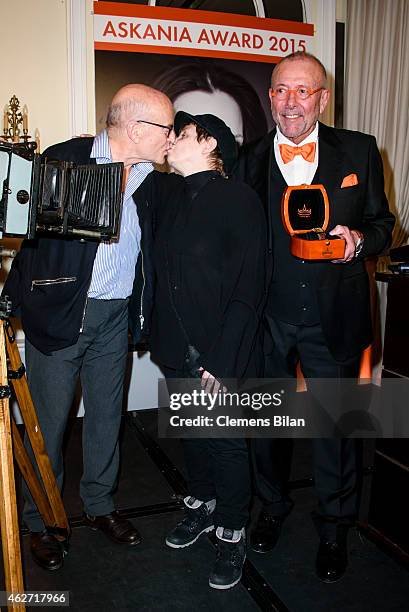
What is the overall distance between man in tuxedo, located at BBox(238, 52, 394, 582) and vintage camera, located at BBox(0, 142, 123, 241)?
64 cm

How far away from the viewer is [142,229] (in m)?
2.21

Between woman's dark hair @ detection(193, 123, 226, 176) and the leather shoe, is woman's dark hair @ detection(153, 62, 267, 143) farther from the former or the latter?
the leather shoe

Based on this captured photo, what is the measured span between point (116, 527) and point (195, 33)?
285 cm

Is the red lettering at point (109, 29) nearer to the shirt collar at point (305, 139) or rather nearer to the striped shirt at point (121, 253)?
the striped shirt at point (121, 253)

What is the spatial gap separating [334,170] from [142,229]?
2.37 feet

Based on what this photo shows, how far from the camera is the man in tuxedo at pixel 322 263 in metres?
2.16

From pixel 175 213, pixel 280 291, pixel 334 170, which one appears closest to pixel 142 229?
pixel 175 213

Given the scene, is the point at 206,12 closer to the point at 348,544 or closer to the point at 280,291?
the point at 280,291

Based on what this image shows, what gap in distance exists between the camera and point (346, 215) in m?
2.18

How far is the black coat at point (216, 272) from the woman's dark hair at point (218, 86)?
1809mm

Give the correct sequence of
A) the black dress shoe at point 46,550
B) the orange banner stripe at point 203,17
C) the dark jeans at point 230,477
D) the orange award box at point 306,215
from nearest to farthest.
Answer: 1. the orange award box at point 306,215
2. the dark jeans at point 230,477
3. the black dress shoe at point 46,550
4. the orange banner stripe at point 203,17

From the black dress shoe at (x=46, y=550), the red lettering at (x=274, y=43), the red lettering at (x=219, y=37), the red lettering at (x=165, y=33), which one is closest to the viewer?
the black dress shoe at (x=46, y=550)

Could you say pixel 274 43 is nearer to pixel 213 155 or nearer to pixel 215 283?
pixel 213 155

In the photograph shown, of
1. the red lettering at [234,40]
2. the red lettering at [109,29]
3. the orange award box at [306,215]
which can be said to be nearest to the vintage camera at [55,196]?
the orange award box at [306,215]
